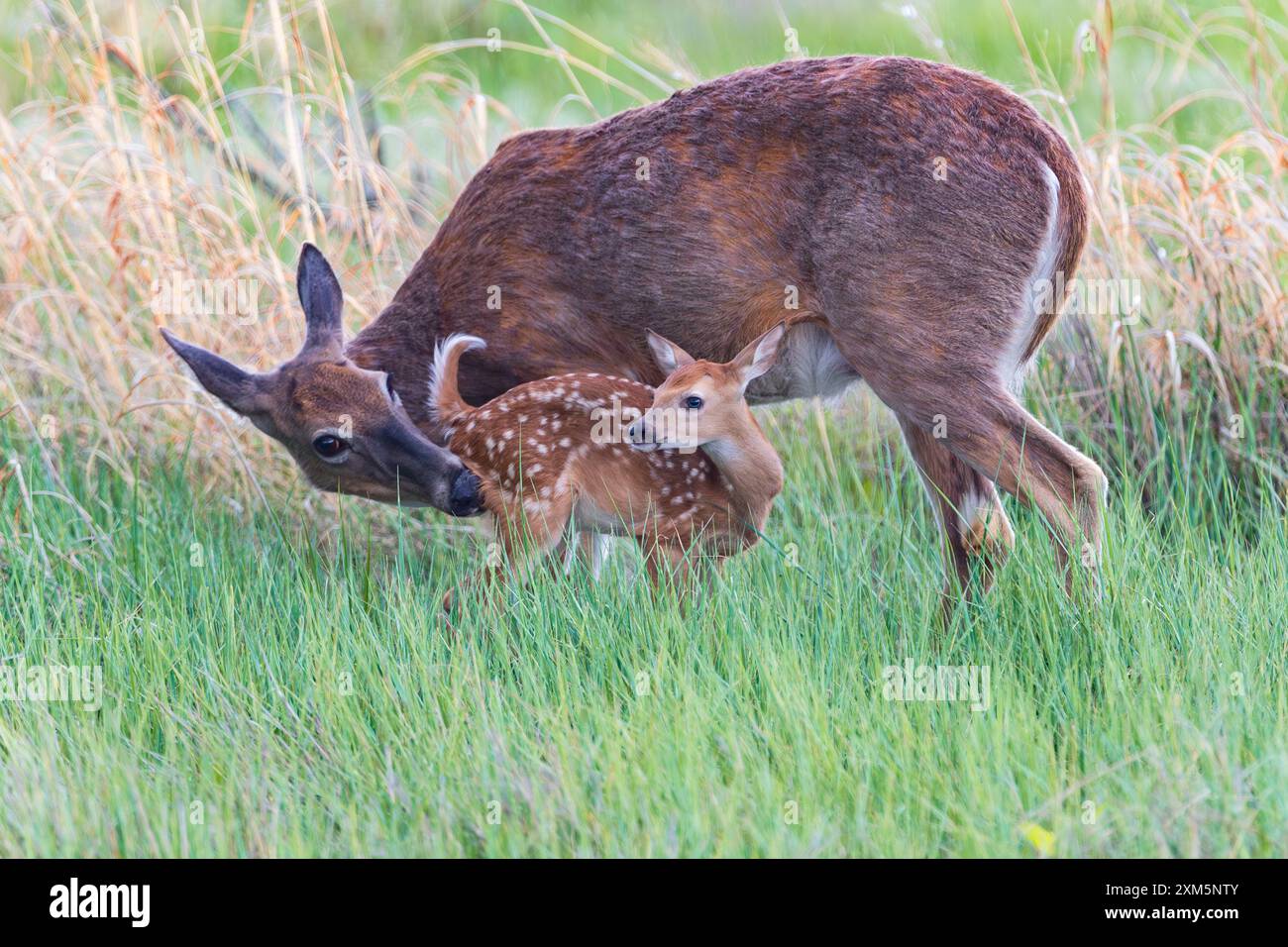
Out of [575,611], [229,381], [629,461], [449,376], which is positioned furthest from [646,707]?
[229,381]

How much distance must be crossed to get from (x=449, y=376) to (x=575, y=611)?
3.30 ft

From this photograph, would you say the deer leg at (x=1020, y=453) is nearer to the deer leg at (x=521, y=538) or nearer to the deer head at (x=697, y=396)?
the deer head at (x=697, y=396)

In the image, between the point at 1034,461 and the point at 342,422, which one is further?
the point at 342,422

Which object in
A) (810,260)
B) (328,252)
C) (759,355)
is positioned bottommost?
(759,355)

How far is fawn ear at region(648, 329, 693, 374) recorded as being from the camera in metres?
4.57

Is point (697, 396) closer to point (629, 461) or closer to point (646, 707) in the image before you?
point (629, 461)

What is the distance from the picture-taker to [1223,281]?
18.6 feet

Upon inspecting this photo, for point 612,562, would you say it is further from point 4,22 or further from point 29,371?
point 4,22

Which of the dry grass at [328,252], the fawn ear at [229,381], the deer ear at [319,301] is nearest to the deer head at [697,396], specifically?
the deer ear at [319,301]

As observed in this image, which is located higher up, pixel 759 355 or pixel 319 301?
pixel 319 301

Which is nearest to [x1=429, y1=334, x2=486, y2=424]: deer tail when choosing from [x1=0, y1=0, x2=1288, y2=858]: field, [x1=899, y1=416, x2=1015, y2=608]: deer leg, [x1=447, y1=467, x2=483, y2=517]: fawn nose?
[x1=447, y1=467, x2=483, y2=517]: fawn nose

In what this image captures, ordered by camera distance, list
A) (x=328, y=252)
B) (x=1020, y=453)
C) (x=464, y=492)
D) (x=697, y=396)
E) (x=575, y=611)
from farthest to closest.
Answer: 1. (x=328, y=252)
2. (x=464, y=492)
3. (x=697, y=396)
4. (x=1020, y=453)
5. (x=575, y=611)

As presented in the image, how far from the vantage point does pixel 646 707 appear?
11.8 ft

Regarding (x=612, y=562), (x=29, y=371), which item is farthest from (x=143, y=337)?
(x=612, y=562)
